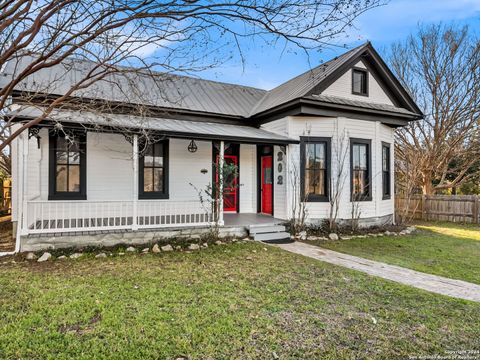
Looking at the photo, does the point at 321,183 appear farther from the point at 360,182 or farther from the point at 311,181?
the point at 360,182

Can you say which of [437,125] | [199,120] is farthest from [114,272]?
[437,125]

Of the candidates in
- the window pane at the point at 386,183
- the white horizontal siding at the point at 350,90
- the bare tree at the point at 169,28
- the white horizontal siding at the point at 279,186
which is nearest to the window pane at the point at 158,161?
the white horizontal siding at the point at 279,186

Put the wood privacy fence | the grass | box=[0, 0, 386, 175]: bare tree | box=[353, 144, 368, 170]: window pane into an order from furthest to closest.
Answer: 1. the wood privacy fence
2. box=[353, 144, 368, 170]: window pane
3. the grass
4. box=[0, 0, 386, 175]: bare tree

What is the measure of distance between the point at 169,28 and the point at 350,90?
851cm

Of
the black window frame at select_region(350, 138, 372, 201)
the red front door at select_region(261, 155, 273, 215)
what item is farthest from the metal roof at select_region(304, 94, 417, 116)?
→ the red front door at select_region(261, 155, 273, 215)

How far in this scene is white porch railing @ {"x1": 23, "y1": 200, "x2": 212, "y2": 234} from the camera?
6895mm

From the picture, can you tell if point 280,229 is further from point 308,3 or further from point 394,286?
point 308,3

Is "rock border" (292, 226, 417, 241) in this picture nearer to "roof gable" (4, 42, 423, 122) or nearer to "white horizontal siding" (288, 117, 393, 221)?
"white horizontal siding" (288, 117, 393, 221)

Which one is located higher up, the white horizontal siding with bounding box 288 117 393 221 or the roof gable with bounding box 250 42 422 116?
the roof gable with bounding box 250 42 422 116

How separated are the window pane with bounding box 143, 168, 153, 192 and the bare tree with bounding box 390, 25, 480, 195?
12761 millimetres

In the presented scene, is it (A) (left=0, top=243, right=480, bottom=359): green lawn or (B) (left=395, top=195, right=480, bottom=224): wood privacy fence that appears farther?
(B) (left=395, top=195, right=480, bottom=224): wood privacy fence

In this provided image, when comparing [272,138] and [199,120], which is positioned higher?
[199,120]

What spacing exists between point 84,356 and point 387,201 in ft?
37.1

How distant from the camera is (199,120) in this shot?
10758 mm
